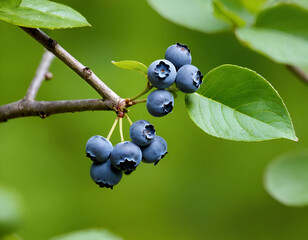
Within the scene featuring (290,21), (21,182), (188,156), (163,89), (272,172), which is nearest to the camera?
(163,89)

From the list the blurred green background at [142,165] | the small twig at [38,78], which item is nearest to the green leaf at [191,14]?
the small twig at [38,78]

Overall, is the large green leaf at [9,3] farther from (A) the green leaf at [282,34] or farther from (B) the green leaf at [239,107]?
(A) the green leaf at [282,34]

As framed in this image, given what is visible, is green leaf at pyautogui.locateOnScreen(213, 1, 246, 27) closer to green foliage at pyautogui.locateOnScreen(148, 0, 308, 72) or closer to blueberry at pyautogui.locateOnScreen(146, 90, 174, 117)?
green foliage at pyautogui.locateOnScreen(148, 0, 308, 72)

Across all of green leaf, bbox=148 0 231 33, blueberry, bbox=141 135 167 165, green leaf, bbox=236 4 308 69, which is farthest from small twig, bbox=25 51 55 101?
green leaf, bbox=236 4 308 69

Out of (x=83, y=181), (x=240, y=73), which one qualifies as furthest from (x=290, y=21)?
(x=83, y=181)

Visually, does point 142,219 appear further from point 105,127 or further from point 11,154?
point 11,154

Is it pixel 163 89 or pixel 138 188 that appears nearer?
pixel 163 89
